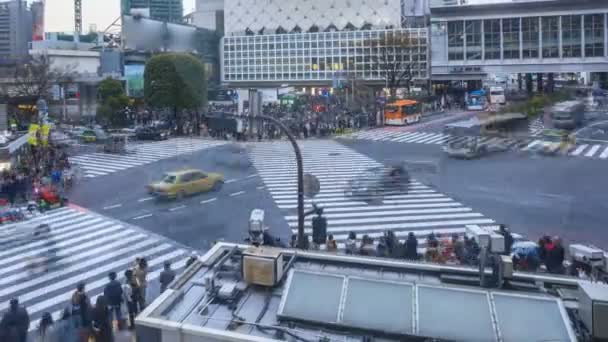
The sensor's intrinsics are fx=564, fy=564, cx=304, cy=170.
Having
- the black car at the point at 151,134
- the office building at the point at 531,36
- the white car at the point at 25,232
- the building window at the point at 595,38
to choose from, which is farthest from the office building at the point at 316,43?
the white car at the point at 25,232

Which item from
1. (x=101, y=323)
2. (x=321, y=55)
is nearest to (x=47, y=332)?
(x=101, y=323)

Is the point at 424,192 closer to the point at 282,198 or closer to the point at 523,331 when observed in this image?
the point at 282,198

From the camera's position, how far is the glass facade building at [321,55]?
63.5ft

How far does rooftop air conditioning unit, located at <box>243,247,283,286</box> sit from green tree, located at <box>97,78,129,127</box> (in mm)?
11320

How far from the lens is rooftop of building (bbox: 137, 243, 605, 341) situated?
61.9 inches

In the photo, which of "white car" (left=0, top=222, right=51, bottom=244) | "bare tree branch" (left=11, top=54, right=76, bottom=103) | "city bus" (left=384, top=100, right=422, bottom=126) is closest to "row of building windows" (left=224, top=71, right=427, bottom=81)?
"bare tree branch" (left=11, top=54, right=76, bottom=103)

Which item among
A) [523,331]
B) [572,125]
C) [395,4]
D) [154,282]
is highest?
[395,4]

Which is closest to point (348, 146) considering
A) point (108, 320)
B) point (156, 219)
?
point (156, 219)

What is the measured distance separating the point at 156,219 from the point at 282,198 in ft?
4.77

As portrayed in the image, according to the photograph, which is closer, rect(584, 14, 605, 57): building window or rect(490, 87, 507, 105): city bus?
rect(490, 87, 507, 105): city bus

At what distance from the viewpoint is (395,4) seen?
2209 centimetres

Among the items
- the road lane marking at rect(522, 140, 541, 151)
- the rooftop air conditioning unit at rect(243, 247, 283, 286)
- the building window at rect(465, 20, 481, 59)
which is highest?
the building window at rect(465, 20, 481, 59)

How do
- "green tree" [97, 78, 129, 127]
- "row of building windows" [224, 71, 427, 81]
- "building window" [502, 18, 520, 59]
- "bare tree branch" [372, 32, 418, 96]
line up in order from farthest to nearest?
1. "row of building windows" [224, 71, 427, 81]
2. "bare tree branch" [372, 32, 418, 96]
3. "building window" [502, 18, 520, 59]
4. "green tree" [97, 78, 129, 127]

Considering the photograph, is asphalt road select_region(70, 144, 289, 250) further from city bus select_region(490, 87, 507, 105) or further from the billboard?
the billboard
